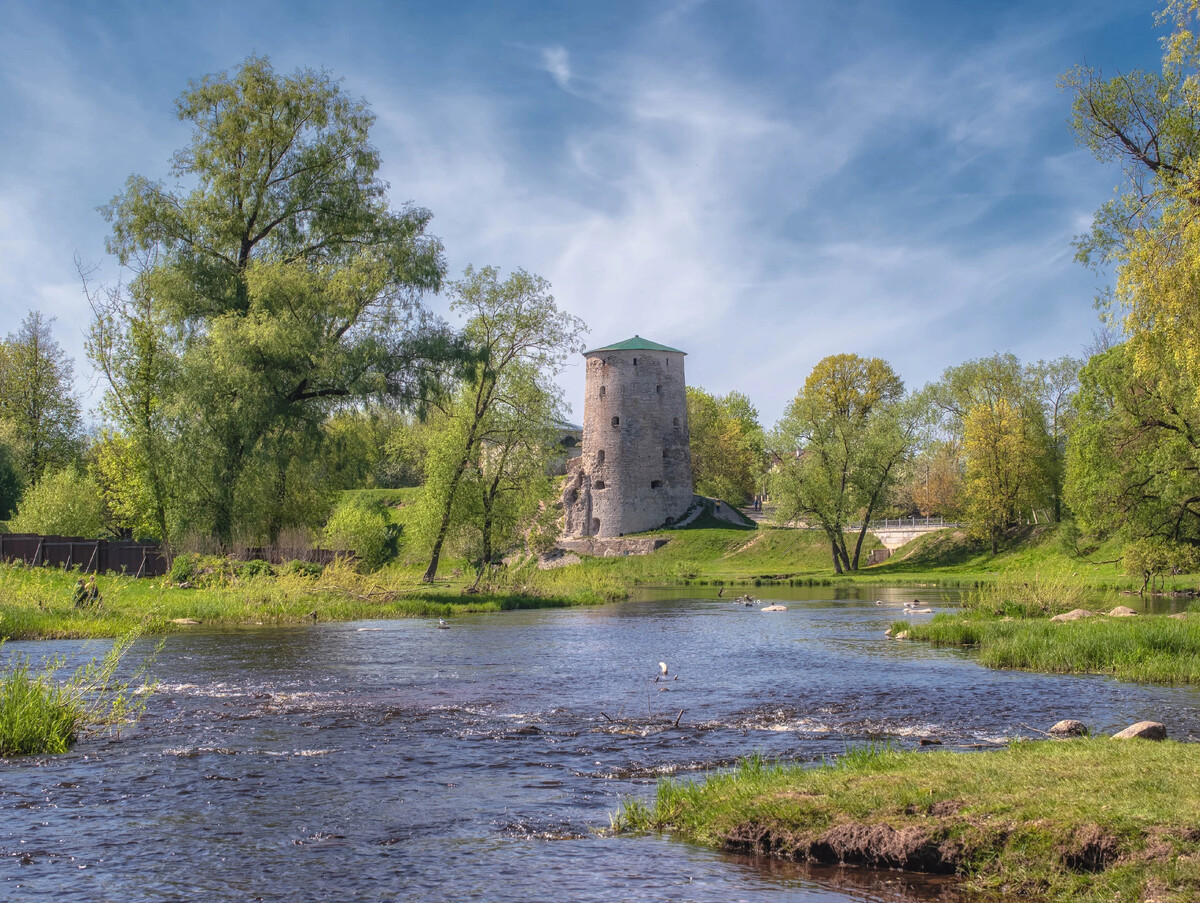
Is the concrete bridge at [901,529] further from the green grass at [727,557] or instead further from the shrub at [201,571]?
the shrub at [201,571]

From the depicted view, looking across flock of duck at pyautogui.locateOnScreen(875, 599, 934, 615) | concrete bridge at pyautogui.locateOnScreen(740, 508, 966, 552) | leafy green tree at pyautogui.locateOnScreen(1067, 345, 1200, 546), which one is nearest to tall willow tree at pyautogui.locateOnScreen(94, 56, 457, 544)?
flock of duck at pyautogui.locateOnScreen(875, 599, 934, 615)

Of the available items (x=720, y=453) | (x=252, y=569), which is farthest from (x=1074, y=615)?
(x=720, y=453)

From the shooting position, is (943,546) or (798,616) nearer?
(798,616)

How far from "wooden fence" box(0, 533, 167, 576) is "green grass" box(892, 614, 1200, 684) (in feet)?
76.7

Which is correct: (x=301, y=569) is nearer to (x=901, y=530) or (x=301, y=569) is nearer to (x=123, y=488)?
(x=123, y=488)

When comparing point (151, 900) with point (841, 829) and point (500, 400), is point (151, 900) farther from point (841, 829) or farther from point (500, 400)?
point (500, 400)

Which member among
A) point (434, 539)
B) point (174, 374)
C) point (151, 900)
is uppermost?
point (174, 374)

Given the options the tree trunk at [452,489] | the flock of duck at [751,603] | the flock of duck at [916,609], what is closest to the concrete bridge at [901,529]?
the flock of duck at [751,603]

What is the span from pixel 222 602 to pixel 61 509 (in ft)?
63.1

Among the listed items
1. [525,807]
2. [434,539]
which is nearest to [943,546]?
[434,539]

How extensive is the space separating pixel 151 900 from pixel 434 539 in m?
28.2

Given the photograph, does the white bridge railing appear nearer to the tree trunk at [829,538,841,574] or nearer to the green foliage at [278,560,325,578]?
the tree trunk at [829,538,841,574]

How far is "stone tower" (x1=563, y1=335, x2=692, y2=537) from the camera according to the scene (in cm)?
6366

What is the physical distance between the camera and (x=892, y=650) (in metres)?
18.0
